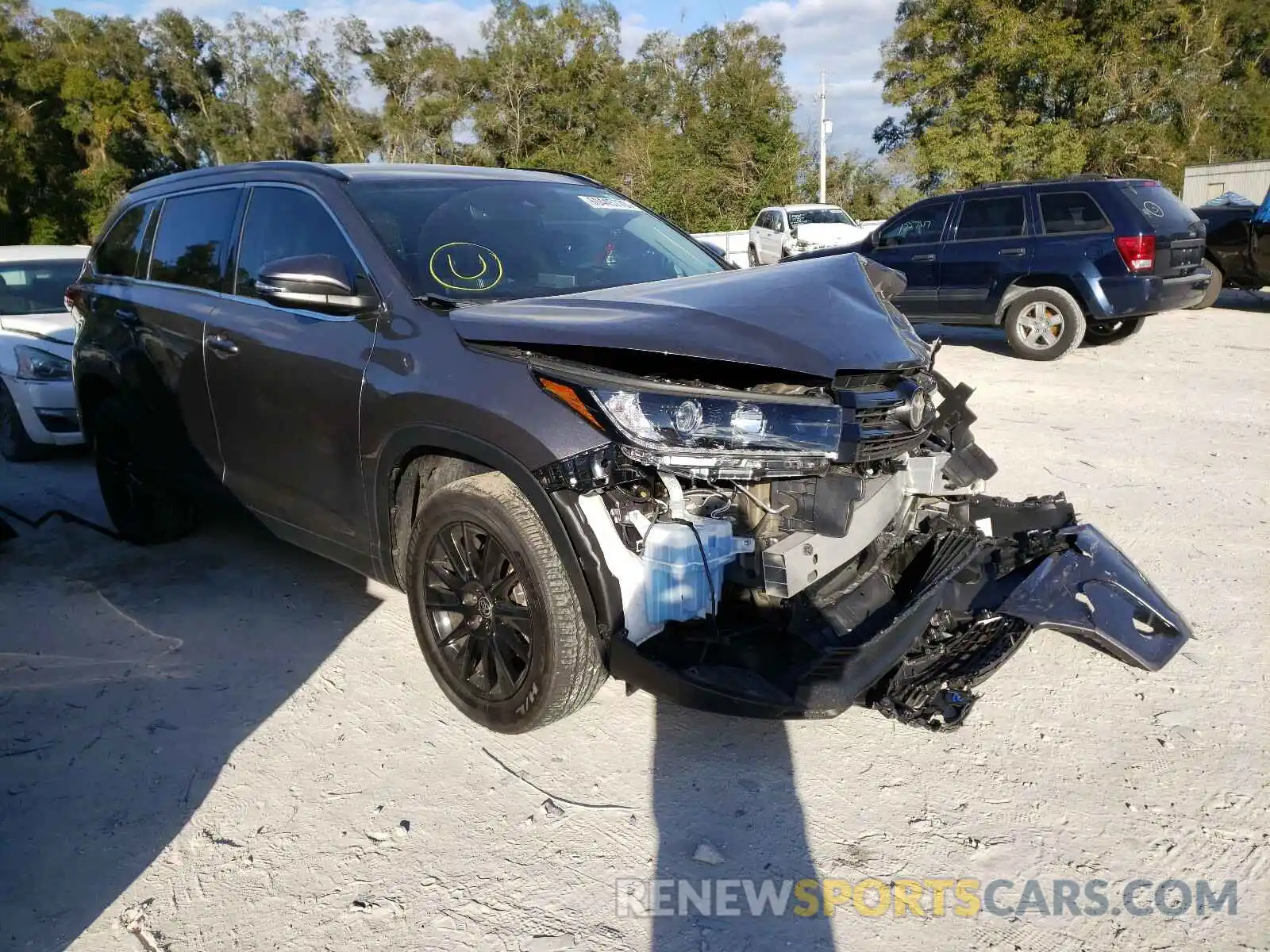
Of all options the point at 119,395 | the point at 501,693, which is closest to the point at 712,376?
the point at 501,693

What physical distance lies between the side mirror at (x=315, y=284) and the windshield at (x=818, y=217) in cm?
1869

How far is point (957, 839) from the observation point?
2.53m

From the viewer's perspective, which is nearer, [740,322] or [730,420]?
[730,420]

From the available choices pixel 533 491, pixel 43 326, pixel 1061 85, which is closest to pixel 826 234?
pixel 1061 85

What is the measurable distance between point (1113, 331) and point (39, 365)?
34.5 ft

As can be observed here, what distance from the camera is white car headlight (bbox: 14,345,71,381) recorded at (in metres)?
6.66

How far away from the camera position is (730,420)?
2.52m

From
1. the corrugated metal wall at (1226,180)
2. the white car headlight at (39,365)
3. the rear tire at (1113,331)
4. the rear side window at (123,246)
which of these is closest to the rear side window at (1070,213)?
the rear tire at (1113,331)

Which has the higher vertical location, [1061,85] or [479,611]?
[1061,85]

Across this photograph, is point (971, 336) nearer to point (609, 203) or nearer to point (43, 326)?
point (609, 203)

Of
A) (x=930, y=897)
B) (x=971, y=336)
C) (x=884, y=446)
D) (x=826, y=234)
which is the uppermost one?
(x=826, y=234)

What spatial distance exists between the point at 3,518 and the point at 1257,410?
879cm

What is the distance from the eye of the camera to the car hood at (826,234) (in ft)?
66.1

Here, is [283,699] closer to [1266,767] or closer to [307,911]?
[307,911]
